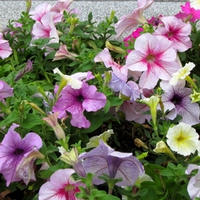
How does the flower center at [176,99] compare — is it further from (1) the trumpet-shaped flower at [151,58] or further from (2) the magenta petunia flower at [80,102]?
(2) the magenta petunia flower at [80,102]

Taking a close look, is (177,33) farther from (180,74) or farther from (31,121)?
(31,121)

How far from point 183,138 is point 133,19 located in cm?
61

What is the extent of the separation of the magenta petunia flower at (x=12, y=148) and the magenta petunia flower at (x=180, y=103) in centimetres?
37

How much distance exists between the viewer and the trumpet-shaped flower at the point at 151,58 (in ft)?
4.10

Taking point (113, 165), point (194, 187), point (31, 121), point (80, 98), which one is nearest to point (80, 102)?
point (80, 98)

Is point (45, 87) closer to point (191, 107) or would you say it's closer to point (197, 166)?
point (191, 107)

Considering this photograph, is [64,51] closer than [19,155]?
No

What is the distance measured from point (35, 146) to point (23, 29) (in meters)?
0.68

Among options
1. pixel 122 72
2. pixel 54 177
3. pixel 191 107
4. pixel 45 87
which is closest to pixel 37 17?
pixel 45 87

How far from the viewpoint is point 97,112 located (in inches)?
46.2

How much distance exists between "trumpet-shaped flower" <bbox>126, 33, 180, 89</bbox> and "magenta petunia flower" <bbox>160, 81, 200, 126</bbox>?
38mm

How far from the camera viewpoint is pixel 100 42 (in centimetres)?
158

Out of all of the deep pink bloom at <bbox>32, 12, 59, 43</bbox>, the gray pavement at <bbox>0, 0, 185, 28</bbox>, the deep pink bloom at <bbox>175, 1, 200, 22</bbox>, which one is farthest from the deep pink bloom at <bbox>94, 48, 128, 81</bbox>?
the gray pavement at <bbox>0, 0, 185, 28</bbox>

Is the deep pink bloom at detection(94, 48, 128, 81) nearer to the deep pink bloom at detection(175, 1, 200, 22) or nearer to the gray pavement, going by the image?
A: the deep pink bloom at detection(175, 1, 200, 22)
